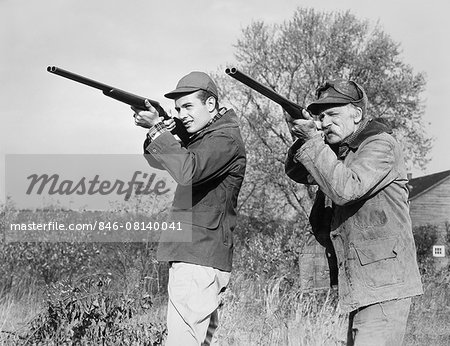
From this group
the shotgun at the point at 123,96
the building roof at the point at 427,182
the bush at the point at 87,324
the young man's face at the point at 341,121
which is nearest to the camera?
the young man's face at the point at 341,121

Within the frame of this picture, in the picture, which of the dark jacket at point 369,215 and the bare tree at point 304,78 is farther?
the bare tree at point 304,78

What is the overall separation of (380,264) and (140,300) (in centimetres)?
310

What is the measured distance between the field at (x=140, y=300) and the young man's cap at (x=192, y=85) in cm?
219

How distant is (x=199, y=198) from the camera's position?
385cm

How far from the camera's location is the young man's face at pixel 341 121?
3.62 meters

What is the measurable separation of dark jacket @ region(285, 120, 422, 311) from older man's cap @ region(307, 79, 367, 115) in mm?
198

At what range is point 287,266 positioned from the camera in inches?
365

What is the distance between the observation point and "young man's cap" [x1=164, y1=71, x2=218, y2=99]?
13.0 feet

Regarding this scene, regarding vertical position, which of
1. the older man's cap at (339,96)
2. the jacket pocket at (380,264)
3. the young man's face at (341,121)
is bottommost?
the jacket pocket at (380,264)

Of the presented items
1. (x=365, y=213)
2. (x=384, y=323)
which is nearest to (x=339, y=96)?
(x=365, y=213)

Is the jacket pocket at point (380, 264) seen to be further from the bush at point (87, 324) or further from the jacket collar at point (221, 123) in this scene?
the bush at point (87, 324)

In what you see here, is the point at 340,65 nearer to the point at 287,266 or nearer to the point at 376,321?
the point at 287,266

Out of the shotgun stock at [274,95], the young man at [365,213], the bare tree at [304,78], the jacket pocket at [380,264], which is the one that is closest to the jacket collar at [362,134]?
the young man at [365,213]

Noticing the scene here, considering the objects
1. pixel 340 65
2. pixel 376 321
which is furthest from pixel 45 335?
pixel 340 65
